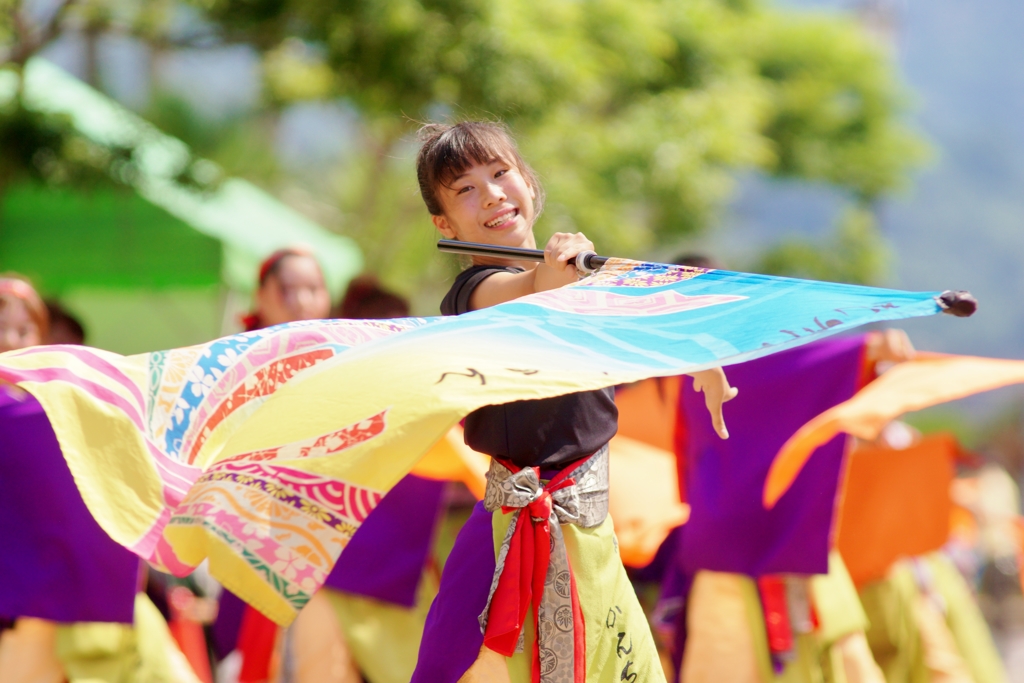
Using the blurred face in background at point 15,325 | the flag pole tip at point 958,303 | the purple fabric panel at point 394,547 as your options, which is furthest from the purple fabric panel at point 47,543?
the flag pole tip at point 958,303

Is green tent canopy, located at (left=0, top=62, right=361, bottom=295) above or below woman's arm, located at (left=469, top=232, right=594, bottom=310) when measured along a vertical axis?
above

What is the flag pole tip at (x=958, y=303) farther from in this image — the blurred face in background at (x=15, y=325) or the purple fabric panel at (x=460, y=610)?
the blurred face in background at (x=15, y=325)

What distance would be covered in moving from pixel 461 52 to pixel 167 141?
158cm

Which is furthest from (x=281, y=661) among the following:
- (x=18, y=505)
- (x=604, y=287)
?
(x=604, y=287)

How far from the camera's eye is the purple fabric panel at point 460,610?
2.29m

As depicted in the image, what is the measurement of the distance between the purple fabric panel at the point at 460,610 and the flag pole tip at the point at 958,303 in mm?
932

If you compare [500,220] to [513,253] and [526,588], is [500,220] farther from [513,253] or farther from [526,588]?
[526,588]

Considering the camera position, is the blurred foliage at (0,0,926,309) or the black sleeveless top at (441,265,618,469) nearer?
the black sleeveless top at (441,265,618,469)

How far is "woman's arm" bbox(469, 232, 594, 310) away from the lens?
2234mm

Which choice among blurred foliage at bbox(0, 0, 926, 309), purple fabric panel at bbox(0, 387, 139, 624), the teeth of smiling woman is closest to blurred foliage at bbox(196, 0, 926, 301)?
blurred foliage at bbox(0, 0, 926, 309)

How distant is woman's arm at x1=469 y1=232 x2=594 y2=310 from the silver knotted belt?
1.06 feet

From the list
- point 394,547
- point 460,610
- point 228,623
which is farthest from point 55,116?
point 460,610

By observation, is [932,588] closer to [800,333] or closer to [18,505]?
[800,333]

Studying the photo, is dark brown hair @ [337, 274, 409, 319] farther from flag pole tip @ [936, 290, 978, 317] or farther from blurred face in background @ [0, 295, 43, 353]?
flag pole tip @ [936, 290, 978, 317]
